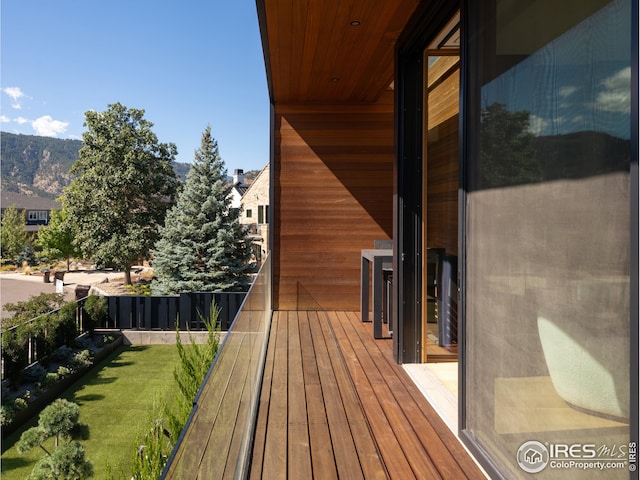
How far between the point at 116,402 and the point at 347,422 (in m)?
5.45

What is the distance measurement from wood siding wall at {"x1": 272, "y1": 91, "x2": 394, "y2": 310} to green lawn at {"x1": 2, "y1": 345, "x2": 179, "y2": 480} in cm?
232

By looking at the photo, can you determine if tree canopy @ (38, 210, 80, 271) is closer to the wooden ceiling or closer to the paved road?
the paved road

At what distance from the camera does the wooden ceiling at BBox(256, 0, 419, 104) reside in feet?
10.6

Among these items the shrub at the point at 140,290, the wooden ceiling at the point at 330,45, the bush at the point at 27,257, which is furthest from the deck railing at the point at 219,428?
the bush at the point at 27,257

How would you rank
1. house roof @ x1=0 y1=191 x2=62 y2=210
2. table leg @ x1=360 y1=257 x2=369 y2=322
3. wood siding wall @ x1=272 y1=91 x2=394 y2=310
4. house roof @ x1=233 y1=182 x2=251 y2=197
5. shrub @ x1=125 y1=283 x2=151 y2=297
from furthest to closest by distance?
house roof @ x1=0 y1=191 x2=62 y2=210
house roof @ x1=233 y1=182 x2=251 y2=197
shrub @ x1=125 y1=283 x2=151 y2=297
wood siding wall @ x1=272 y1=91 x2=394 y2=310
table leg @ x1=360 y1=257 x2=369 y2=322

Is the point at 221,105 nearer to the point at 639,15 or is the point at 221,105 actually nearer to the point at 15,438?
Result: the point at 15,438

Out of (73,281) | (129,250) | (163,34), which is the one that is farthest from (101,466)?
(163,34)

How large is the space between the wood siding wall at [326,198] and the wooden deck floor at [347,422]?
1.69 metres

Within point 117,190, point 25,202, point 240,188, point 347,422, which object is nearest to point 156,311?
point 347,422

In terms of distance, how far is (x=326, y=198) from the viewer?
605 cm

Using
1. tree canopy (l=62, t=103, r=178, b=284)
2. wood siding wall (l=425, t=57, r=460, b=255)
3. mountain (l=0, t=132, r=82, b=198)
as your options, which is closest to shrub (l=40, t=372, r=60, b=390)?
wood siding wall (l=425, t=57, r=460, b=255)

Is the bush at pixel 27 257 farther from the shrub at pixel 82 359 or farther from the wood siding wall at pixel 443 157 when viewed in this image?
the wood siding wall at pixel 443 157

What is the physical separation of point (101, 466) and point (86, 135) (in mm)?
18104

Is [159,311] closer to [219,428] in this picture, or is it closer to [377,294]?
[377,294]
